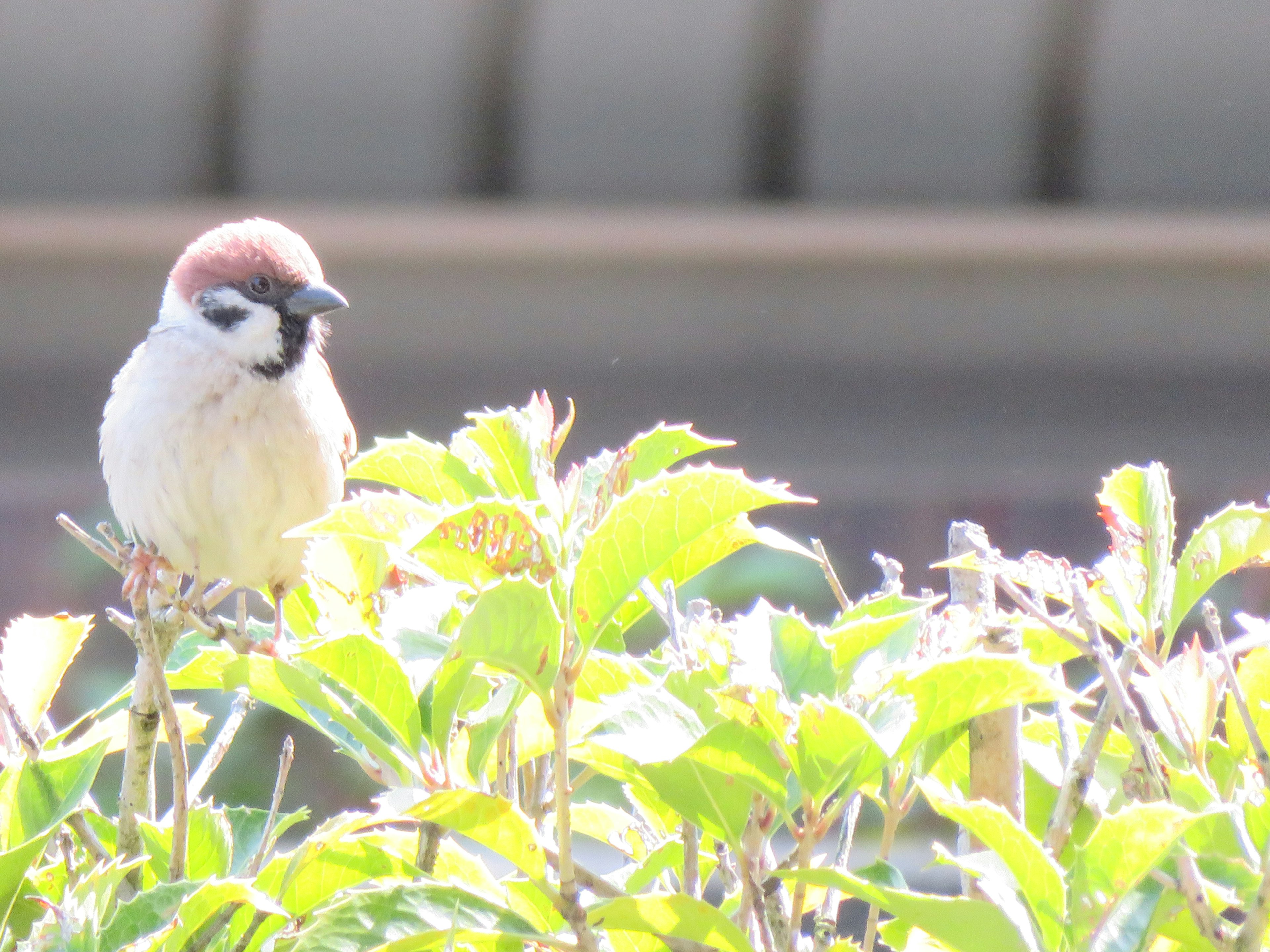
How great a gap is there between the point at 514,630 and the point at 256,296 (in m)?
0.85

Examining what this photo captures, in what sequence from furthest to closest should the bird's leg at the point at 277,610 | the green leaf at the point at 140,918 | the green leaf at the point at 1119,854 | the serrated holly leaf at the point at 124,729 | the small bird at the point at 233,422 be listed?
the small bird at the point at 233,422, the bird's leg at the point at 277,610, the serrated holly leaf at the point at 124,729, the green leaf at the point at 140,918, the green leaf at the point at 1119,854

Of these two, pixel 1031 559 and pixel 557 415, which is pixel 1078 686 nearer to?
pixel 557 415

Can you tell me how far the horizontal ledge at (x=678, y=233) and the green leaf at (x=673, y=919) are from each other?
1.87 m

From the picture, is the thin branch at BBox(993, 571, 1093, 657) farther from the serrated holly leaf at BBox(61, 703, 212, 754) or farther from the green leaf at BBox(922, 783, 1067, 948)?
the serrated holly leaf at BBox(61, 703, 212, 754)

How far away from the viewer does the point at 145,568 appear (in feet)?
3.18

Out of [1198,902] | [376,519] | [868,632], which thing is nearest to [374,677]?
[376,519]

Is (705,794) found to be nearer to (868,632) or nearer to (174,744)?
(868,632)

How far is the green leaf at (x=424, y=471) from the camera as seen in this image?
1.83 feet

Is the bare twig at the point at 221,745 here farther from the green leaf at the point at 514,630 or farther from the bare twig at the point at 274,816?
the green leaf at the point at 514,630

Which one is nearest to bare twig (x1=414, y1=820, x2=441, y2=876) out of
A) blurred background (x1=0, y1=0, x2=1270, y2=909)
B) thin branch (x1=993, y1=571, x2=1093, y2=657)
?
thin branch (x1=993, y1=571, x2=1093, y2=657)

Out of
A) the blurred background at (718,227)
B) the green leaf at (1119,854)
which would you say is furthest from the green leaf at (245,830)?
the blurred background at (718,227)

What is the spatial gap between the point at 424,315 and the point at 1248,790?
1982 mm

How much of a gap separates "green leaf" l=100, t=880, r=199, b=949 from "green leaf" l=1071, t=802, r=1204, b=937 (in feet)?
0.99

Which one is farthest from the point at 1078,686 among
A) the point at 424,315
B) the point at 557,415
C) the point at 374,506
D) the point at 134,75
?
the point at 374,506
